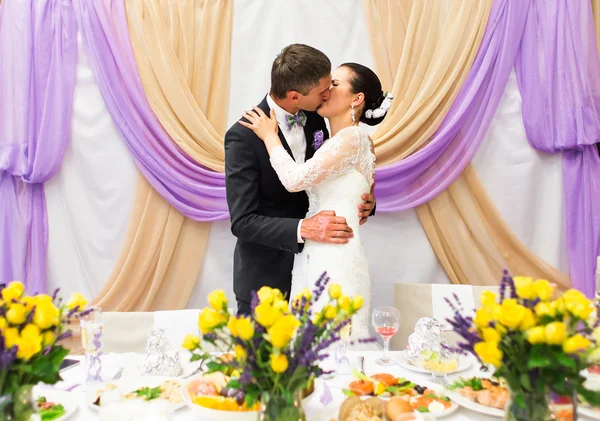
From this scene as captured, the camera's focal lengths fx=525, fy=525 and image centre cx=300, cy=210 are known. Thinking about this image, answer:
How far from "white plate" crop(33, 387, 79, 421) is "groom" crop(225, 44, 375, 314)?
94 centimetres

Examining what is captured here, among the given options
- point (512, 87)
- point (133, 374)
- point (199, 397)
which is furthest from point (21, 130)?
point (512, 87)

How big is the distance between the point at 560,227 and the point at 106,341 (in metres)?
2.52

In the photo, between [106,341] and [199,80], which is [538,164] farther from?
[106,341]

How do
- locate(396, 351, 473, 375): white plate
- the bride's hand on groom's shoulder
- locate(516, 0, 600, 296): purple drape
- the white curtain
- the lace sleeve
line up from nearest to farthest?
locate(396, 351, 473, 375): white plate < the lace sleeve < the bride's hand on groom's shoulder < locate(516, 0, 600, 296): purple drape < the white curtain

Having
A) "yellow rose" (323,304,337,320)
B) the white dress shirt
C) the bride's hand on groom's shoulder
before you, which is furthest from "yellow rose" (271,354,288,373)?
the white dress shirt

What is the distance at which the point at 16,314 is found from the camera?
39.2 inches

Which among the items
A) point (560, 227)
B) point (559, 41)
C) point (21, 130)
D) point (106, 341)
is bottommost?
point (106, 341)

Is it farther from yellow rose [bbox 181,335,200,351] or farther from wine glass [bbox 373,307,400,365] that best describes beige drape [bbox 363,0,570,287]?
yellow rose [bbox 181,335,200,351]

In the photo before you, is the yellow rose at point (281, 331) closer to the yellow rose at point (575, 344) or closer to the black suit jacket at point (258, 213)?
the yellow rose at point (575, 344)

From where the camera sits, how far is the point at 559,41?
288 centimetres

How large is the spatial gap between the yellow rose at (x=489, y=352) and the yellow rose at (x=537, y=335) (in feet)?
0.19

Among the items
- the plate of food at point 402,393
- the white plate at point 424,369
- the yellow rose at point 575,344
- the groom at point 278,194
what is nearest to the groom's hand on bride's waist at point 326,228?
the groom at point 278,194

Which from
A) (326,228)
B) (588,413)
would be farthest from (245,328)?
(326,228)

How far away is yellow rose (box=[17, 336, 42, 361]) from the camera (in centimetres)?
95
